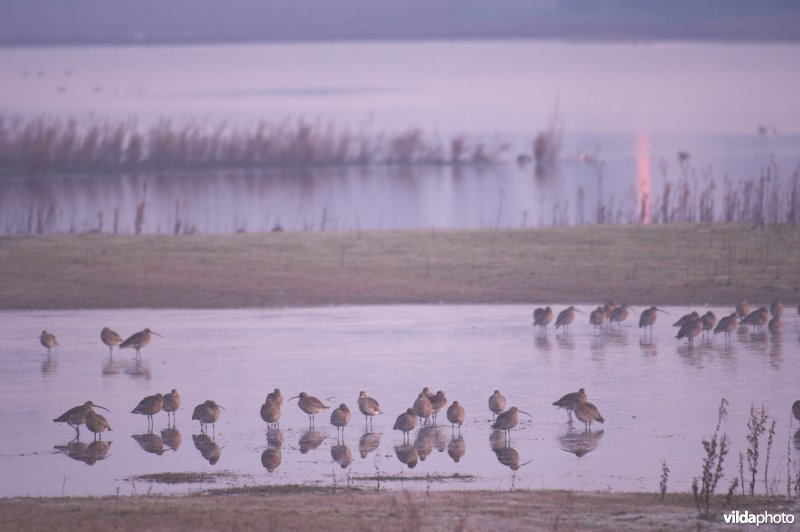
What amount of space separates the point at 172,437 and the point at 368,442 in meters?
2.02

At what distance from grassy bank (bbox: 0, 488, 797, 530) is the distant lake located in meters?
18.3

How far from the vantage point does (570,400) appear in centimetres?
1411

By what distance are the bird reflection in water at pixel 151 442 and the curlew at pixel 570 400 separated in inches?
161

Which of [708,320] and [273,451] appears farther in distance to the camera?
[708,320]

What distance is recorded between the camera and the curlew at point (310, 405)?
46.7 feet

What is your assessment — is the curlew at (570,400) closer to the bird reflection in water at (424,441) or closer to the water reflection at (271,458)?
the bird reflection in water at (424,441)

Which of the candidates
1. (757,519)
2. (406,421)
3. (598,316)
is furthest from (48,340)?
(757,519)

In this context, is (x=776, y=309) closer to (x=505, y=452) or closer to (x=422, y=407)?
(x=422, y=407)

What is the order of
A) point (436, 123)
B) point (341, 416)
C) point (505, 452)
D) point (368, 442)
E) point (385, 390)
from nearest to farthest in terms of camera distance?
point (505, 452) → point (368, 442) → point (341, 416) → point (385, 390) → point (436, 123)

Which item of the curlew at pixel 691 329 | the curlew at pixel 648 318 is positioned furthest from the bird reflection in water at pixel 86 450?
the curlew at pixel 648 318

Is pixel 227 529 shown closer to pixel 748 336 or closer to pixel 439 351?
pixel 439 351

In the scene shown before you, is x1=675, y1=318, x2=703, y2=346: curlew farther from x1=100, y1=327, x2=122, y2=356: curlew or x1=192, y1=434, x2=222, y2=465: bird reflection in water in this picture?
x1=100, y1=327, x2=122, y2=356: curlew

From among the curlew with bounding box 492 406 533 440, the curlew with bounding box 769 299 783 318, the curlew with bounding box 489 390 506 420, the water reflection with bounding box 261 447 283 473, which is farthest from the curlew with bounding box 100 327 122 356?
the curlew with bounding box 769 299 783 318

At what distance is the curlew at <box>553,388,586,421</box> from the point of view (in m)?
14.0
